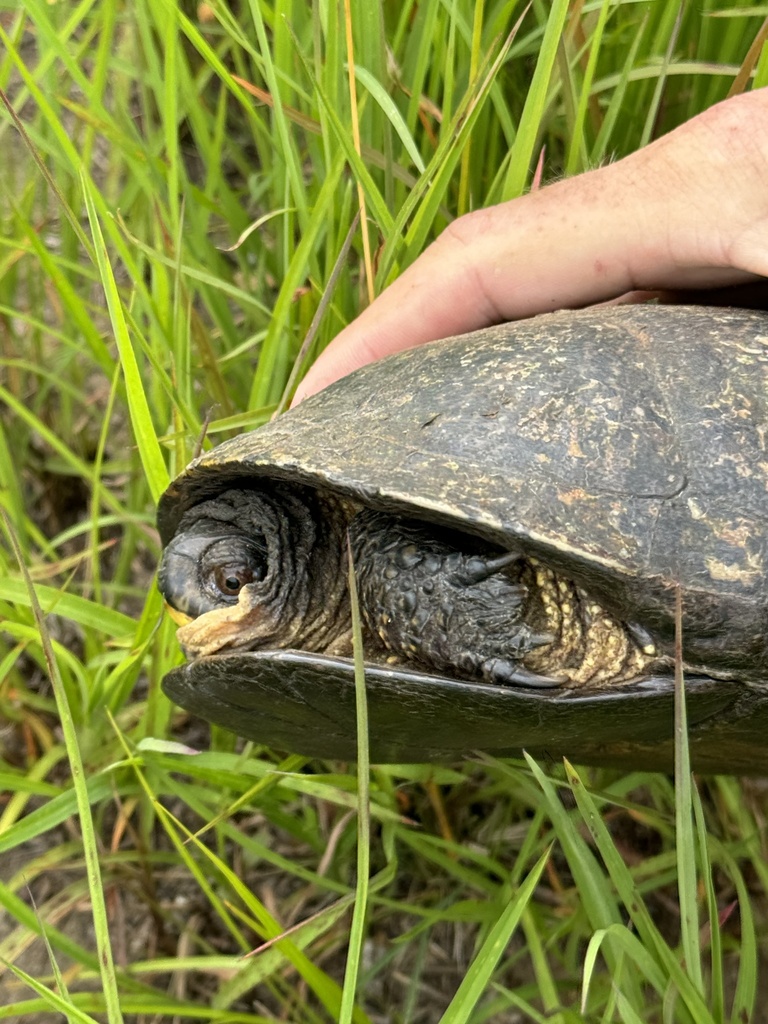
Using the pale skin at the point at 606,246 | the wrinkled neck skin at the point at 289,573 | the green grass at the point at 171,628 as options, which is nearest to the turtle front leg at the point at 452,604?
the wrinkled neck skin at the point at 289,573

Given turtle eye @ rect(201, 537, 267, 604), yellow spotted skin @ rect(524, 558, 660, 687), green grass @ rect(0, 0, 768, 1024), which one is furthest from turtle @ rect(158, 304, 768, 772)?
green grass @ rect(0, 0, 768, 1024)

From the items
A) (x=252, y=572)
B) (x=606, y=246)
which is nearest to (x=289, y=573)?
(x=252, y=572)

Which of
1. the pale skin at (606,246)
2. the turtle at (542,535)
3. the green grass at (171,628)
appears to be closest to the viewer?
the turtle at (542,535)

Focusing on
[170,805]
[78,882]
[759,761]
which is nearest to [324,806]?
[170,805]

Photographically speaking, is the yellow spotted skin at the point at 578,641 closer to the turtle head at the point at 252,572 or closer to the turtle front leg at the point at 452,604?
the turtle front leg at the point at 452,604

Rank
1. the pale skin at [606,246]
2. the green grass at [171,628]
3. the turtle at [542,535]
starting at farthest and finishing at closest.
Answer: the green grass at [171,628] → the pale skin at [606,246] → the turtle at [542,535]

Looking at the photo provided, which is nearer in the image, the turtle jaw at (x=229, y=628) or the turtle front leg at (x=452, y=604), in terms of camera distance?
the turtle front leg at (x=452, y=604)

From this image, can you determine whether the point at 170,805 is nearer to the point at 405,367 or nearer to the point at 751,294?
the point at 405,367
